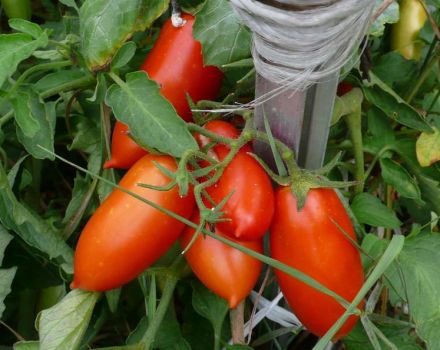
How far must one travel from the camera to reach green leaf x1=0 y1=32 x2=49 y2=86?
0.73 meters

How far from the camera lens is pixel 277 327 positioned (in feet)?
3.46

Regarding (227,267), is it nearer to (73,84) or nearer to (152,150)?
(152,150)

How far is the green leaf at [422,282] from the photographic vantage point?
2.42 ft

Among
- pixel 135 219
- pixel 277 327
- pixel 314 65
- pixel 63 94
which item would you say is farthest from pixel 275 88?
pixel 277 327

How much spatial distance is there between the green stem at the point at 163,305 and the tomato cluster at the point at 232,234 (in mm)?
83

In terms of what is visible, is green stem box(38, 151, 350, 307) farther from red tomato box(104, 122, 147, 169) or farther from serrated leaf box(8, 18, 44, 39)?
serrated leaf box(8, 18, 44, 39)

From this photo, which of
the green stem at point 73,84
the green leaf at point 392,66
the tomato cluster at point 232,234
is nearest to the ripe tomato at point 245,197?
the tomato cluster at point 232,234

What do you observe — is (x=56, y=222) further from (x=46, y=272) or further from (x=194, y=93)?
(x=194, y=93)

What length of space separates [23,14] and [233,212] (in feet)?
1.82

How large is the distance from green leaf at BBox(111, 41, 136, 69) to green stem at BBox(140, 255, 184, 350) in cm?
25

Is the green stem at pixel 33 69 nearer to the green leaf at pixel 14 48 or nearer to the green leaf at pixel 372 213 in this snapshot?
the green leaf at pixel 14 48

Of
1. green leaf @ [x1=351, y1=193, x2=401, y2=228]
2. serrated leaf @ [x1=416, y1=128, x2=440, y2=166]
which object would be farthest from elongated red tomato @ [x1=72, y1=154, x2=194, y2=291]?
serrated leaf @ [x1=416, y1=128, x2=440, y2=166]

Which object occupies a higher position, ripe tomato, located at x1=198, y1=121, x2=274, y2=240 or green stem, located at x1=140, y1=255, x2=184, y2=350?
ripe tomato, located at x1=198, y1=121, x2=274, y2=240

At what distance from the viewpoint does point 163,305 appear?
2.66ft
